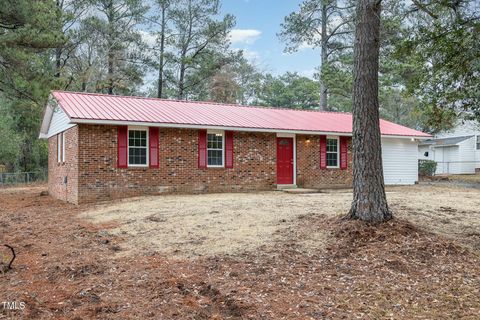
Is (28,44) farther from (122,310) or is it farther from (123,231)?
(122,310)

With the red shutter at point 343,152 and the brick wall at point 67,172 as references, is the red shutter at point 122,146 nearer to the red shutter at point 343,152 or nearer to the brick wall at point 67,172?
the brick wall at point 67,172

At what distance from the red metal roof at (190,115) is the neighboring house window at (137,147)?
54 centimetres

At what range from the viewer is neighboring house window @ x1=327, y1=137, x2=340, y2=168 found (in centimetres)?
1798

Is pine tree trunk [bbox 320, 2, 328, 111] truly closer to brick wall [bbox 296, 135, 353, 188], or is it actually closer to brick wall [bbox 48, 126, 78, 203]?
brick wall [bbox 296, 135, 353, 188]

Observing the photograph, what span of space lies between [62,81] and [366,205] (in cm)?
1049

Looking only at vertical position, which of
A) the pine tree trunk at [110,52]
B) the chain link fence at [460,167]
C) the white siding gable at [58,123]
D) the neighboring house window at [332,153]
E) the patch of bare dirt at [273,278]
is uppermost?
the pine tree trunk at [110,52]

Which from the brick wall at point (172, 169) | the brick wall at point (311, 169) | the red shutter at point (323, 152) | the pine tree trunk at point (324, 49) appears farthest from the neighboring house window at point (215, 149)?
the pine tree trunk at point (324, 49)

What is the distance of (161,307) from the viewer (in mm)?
4277

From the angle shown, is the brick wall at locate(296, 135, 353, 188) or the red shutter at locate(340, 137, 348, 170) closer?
the brick wall at locate(296, 135, 353, 188)

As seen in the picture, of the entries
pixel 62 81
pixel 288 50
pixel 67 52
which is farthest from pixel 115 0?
pixel 62 81

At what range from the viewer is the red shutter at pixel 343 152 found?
18.1m

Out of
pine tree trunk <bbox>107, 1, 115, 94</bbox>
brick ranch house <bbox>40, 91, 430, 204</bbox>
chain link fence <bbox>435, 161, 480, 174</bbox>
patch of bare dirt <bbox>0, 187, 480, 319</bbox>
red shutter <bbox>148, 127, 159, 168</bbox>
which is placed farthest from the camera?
chain link fence <bbox>435, 161, 480, 174</bbox>

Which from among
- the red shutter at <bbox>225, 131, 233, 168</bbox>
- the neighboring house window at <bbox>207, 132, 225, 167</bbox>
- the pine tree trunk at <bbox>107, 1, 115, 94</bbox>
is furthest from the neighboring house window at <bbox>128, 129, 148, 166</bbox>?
the pine tree trunk at <bbox>107, 1, 115, 94</bbox>

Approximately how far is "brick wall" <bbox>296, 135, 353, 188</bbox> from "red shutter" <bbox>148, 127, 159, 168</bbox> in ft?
19.4
